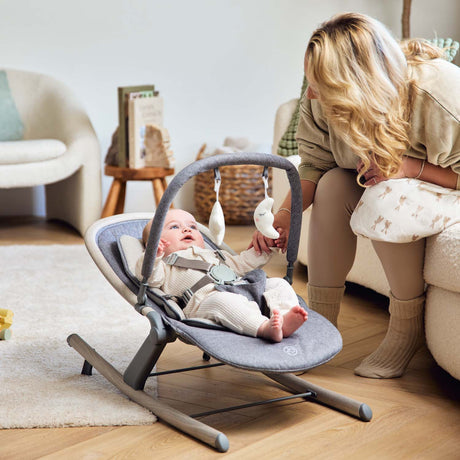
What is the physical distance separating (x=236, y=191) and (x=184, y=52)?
32.7 inches

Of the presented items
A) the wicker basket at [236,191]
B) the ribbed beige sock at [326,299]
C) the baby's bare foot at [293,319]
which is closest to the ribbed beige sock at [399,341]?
the ribbed beige sock at [326,299]

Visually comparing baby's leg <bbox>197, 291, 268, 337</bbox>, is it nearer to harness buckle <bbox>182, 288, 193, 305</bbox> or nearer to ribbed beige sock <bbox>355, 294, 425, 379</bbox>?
harness buckle <bbox>182, 288, 193, 305</bbox>

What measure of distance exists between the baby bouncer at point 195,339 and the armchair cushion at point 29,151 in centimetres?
132

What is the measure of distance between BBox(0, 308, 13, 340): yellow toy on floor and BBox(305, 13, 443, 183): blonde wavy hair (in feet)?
2.98

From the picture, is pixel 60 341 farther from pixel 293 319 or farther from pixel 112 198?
pixel 112 198

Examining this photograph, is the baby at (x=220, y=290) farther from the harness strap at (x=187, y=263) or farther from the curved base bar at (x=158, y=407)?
the curved base bar at (x=158, y=407)

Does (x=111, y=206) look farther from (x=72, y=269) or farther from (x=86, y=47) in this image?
(x=86, y=47)

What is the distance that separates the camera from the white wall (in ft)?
10.6

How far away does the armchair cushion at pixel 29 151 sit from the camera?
2646 millimetres

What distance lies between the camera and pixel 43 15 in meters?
3.19

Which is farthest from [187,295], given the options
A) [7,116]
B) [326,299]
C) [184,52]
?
[184,52]

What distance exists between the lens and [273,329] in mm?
1192

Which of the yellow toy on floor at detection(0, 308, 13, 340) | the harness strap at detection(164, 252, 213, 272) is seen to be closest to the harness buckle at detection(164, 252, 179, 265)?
the harness strap at detection(164, 252, 213, 272)

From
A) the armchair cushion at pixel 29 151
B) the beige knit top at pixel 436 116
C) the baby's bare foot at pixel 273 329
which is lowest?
the armchair cushion at pixel 29 151
